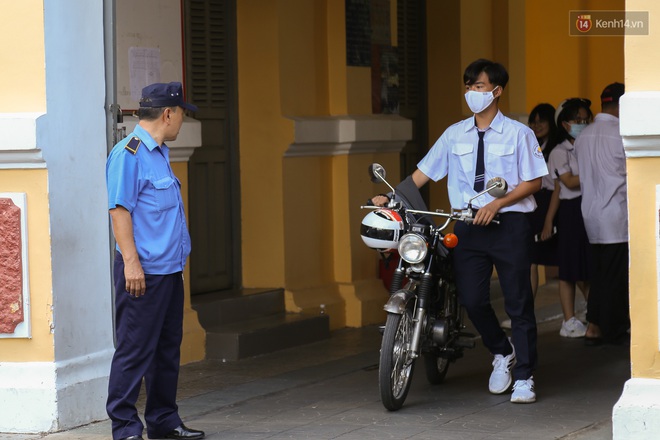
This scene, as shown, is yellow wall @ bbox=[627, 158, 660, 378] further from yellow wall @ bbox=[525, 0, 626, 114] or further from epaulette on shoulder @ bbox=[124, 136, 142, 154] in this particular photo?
yellow wall @ bbox=[525, 0, 626, 114]

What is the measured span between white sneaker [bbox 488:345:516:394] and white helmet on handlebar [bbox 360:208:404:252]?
106 cm

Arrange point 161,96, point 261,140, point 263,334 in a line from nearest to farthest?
point 161,96 → point 263,334 → point 261,140

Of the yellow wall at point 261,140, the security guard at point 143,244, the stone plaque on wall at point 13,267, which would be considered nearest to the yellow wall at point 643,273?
the security guard at point 143,244

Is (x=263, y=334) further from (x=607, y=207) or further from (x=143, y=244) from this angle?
(x=143, y=244)

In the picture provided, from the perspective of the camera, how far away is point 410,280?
7.17m

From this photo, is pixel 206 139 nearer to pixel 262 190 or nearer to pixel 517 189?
pixel 262 190

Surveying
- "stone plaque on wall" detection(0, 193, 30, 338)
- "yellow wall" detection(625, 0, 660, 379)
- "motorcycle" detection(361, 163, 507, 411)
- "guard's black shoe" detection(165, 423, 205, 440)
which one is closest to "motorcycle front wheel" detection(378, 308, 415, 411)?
"motorcycle" detection(361, 163, 507, 411)

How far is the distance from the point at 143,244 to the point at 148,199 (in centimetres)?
22

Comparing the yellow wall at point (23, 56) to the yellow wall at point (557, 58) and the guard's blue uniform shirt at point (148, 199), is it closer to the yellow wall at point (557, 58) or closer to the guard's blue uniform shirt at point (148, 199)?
the guard's blue uniform shirt at point (148, 199)

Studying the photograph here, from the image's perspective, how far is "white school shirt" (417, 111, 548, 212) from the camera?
7.19m

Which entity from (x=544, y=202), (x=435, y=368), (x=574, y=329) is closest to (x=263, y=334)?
(x=435, y=368)

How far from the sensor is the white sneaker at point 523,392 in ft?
23.5

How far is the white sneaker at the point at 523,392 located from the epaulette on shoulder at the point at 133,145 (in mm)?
2629

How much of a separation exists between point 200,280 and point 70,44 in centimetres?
313
